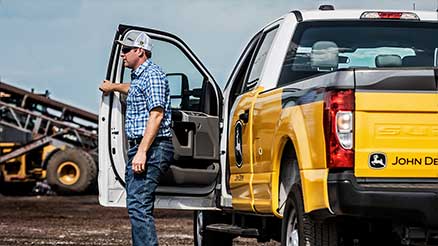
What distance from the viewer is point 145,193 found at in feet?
28.3

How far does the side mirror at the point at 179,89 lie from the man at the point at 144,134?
125cm

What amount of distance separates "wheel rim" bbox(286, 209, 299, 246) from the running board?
1.45 metres

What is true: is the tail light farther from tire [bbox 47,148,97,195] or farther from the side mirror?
tire [bbox 47,148,97,195]

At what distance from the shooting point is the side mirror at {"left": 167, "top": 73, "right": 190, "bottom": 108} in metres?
10.2

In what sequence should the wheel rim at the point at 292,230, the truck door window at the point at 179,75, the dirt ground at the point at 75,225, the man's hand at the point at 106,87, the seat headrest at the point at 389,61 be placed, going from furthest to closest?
the dirt ground at the point at 75,225
the truck door window at the point at 179,75
the man's hand at the point at 106,87
the seat headrest at the point at 389,61
the wheel rim at the point at 292,230

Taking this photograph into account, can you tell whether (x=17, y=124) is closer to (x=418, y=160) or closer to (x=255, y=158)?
(x=255, y=158)

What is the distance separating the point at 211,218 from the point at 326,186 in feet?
14.0

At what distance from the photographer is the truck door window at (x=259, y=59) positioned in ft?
29.8

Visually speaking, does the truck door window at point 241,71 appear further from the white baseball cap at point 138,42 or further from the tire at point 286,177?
the tire at point 286,177

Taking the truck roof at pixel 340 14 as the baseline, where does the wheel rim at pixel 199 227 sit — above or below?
below

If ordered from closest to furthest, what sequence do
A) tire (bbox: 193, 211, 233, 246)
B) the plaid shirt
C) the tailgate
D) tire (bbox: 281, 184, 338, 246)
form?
the tailgate < tire (bbox: 281, 184, 338, 246) < the plaid shirt < tire (bbox: 193, 211, 233, 246)

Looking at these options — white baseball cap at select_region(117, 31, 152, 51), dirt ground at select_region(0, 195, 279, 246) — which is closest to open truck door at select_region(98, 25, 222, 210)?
white baseball cap at select_region(117, 31, 152, 51)

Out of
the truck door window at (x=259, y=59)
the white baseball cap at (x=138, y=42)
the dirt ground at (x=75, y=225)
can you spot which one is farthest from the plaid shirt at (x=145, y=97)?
the dirt ground at (x=75, y=225)

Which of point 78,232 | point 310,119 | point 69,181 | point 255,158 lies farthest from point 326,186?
point 69,181
